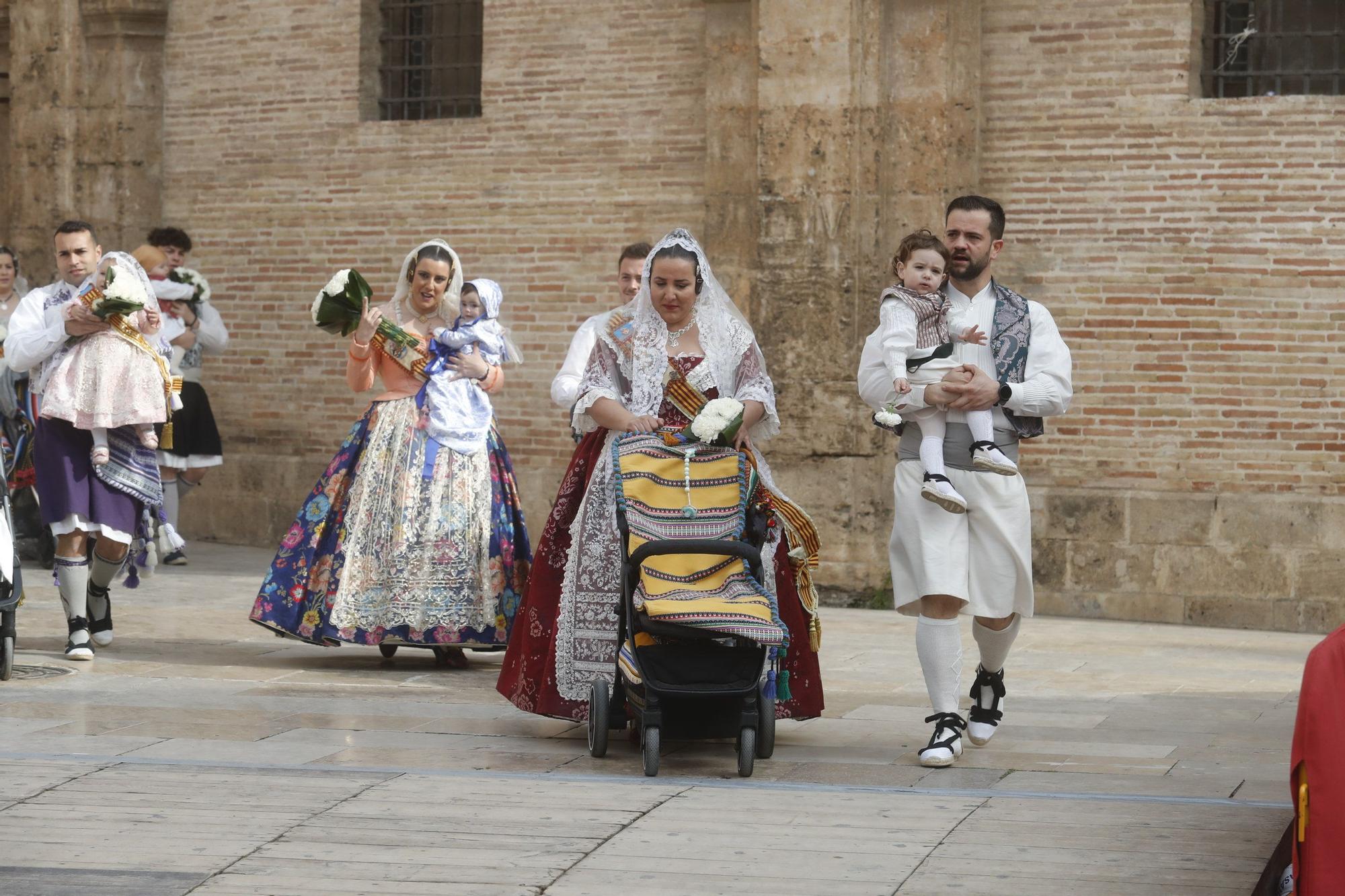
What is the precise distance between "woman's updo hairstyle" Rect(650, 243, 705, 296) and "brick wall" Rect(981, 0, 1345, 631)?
517 cm

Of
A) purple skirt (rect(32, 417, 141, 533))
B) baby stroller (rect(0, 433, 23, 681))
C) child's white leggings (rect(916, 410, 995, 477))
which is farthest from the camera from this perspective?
purple skirt (rect(32, 417, 141, 533))

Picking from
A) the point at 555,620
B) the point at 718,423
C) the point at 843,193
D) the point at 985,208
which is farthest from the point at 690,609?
the point at 843,193

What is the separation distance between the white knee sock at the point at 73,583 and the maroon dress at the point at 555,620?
8.74 ft

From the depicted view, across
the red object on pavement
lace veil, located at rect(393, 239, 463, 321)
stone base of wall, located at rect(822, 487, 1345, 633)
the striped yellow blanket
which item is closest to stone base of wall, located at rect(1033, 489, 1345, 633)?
stone base of wall, located at rect(822, 487, 1345, 633)

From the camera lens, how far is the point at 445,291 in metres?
8.68

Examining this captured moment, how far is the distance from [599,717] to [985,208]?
7.25ft

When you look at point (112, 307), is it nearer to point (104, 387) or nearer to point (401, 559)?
point (104, 387)

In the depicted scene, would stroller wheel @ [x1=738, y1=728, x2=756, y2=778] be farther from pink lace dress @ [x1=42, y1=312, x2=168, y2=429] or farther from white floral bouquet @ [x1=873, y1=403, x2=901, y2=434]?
pink lace dress @ [x1=42, y1=312, x2=168, y2=429]

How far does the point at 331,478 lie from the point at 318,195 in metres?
5.48

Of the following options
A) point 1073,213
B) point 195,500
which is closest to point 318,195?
point 195,500

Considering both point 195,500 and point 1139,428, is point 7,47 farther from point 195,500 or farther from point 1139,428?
point 1139,428

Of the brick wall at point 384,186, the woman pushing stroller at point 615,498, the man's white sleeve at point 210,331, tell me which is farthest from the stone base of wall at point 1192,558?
the man's white sleeve at point 210,331

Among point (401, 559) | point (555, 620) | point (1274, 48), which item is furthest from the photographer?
→ point (1274, 48)

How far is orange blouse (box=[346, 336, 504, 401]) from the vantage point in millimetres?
8570
